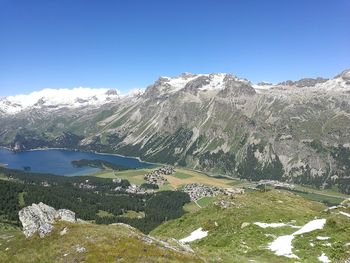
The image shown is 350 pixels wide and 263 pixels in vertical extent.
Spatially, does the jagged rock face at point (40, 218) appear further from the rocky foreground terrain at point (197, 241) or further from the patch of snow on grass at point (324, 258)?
the patch of snow on grass at point (324, 258)

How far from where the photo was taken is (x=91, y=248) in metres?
48.3

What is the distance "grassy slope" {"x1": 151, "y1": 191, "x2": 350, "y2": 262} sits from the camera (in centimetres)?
5639

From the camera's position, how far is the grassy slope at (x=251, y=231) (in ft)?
185

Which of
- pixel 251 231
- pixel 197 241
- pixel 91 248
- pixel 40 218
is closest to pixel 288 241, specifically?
pixel 251 231

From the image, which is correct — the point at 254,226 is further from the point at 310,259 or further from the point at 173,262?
the point at 173,262

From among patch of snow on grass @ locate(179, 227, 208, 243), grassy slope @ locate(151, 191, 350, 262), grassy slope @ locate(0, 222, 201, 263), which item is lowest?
patch of snow on grass @ locate(179, 227, 208, 243)

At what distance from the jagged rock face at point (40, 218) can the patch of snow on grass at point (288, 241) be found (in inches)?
1288

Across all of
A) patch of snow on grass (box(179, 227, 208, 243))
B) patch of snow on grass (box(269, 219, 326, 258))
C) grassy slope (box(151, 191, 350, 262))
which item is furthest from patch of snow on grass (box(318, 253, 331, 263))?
patch of snow on grass (box(179, 227, 208, 243))

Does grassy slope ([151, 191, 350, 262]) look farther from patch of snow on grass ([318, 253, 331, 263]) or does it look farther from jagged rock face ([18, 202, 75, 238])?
jagged rock face ([18, 202, 75, 238])

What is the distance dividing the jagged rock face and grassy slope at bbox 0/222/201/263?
1.23 meters

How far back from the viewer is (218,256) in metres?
52.9

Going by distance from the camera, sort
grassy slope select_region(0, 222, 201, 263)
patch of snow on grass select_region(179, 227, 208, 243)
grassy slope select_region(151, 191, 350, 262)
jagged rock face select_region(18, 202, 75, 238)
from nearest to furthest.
Answer: grassy slope select_region(0, 222, 201, 263) < jagged rock face select_region(18, 202, 75, 238) < grassy slope select_region(151, 191, 350, 262) < patch of snow on grass select_region(179, 227, 208, 243)

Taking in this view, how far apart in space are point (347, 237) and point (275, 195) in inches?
2388

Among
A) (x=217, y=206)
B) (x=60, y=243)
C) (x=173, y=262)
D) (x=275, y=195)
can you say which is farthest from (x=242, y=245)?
(x=275, y=195)
